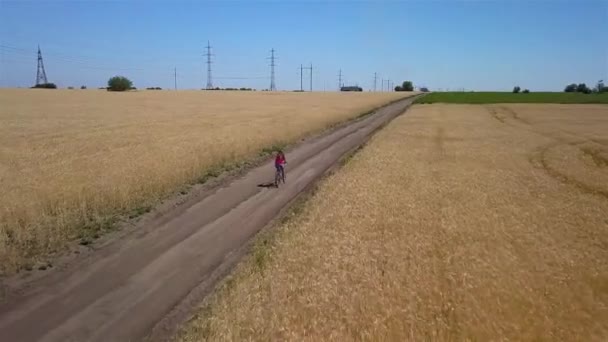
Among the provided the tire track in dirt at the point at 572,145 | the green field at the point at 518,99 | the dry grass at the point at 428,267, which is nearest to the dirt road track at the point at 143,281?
the dry grass at the point at 428,267

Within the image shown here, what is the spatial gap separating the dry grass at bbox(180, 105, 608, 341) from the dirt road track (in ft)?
3.25

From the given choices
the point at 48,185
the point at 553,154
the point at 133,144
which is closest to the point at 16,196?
the point at 48,185

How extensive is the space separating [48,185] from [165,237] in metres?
7.84

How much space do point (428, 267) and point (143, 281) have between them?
7456mm

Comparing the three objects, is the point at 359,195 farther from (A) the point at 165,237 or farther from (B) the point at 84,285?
(B) the point at 84,285

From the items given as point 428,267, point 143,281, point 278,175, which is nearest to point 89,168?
point 278,175

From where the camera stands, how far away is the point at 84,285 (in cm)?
1091

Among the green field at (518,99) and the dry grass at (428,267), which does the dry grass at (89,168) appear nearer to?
the dry grass at (428,267)

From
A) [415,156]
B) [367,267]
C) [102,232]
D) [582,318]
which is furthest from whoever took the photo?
[415,156]

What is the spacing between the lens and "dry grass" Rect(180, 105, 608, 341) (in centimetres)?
904

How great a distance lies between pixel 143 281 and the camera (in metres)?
11.3

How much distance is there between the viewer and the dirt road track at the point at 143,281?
9.10m

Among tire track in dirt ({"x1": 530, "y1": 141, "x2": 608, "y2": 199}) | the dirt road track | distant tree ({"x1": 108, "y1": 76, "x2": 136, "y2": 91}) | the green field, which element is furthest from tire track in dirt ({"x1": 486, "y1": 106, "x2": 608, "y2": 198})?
distant tree ({"x1": 108, "y1": 76, "x2": 136, "y2": 91})

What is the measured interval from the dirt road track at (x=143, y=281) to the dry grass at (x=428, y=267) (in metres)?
0.99
